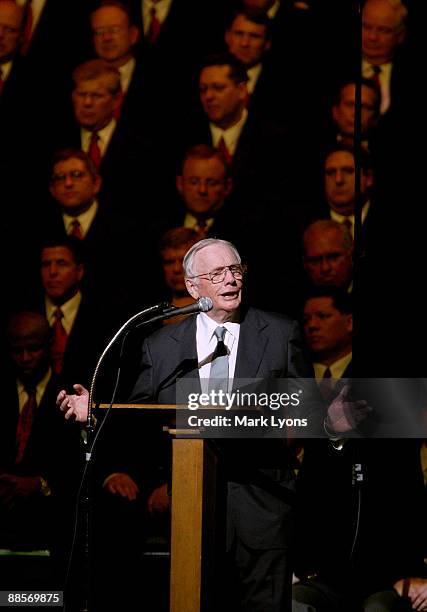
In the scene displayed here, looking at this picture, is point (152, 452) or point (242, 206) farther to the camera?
point (242, 206)

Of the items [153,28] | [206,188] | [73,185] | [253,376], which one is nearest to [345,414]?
[253,376]

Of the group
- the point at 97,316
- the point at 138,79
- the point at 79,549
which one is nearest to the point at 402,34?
the point at 138,79

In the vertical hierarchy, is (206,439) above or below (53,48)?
below

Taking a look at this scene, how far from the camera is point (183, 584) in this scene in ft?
7.14

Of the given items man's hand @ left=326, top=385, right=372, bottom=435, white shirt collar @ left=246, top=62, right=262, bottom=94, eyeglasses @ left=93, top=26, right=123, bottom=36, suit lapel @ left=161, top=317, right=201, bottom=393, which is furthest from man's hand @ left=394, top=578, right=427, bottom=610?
eyeglasses @ left=93, top=26, right=123, bottom=36

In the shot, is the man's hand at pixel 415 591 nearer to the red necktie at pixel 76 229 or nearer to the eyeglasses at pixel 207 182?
the eyeglasses at pixel 207 182

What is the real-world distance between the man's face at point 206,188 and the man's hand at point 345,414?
6.75 feet

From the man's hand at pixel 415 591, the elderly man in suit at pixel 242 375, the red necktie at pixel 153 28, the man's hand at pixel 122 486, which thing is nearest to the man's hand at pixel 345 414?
the elderly man in suit at pixel 242 375

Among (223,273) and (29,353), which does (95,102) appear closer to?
(29,353)

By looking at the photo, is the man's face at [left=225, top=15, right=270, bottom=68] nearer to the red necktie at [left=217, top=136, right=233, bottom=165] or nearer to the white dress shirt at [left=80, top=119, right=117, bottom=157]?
the red necktie at [left=217, top=136, right=233, bottom=165]

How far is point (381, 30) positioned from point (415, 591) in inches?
109

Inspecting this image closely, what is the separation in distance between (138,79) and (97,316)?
4.27 ft

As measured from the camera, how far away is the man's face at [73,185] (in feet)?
15.2

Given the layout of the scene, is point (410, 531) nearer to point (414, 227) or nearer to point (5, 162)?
point (414, 227)
